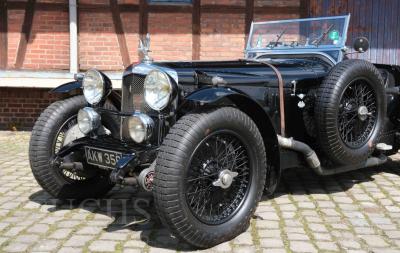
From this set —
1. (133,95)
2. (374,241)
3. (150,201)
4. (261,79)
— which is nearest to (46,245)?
(150,201)

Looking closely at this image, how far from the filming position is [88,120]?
12.3ft

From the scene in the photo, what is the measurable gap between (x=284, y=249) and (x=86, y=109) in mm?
1739

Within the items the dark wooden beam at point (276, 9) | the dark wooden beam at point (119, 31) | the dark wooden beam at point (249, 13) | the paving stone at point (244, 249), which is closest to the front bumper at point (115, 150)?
the paving stone at point (244, 249)

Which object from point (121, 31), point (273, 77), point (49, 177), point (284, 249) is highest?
point (121, 31)

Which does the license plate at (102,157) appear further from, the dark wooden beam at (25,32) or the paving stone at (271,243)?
the dark wooden beam at (25,32)

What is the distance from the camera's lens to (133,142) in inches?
140

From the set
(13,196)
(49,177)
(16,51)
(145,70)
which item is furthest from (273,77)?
(16,51)

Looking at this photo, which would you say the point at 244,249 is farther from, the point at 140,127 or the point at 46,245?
the point at 46,245

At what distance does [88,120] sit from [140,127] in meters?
0.55

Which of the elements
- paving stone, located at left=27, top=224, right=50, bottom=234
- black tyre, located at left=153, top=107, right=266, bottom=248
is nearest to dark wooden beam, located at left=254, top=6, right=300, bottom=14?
black tyre, located at left=153, top=107, right=266, bottom=248

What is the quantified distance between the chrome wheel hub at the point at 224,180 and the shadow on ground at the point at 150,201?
17.1 inches

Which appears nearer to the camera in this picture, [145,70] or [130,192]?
[145,70]

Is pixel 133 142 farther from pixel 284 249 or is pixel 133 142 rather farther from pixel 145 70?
pixel 284 249

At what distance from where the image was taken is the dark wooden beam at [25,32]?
8047 millimetres
